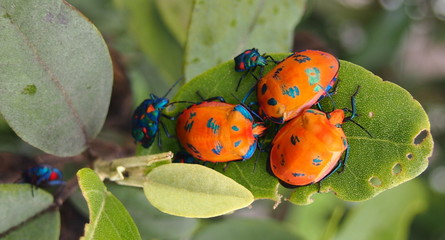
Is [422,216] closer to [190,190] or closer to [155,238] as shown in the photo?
[155,238]

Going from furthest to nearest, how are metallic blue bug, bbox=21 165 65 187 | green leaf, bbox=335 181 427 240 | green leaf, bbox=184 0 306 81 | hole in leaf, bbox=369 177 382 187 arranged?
green leaf, bbox=335 181 427 240 → green leaf, bbox=184 0 306 81 → metallic blue bug, bbox=21 165 65 187 → hole in leaf, bbox=369 177 382 187

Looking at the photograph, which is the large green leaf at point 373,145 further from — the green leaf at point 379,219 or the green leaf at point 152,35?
the green leaf at point 379,219

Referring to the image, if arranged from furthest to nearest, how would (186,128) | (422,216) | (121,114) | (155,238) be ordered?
(422,216) < (121,114) < (155,238) < (186,128)

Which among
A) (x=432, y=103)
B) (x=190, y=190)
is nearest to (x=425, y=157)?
(x=190, y=190)

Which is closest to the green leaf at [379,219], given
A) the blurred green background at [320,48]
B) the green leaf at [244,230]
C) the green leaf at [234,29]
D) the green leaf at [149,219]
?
the blurred green background at [320,48]

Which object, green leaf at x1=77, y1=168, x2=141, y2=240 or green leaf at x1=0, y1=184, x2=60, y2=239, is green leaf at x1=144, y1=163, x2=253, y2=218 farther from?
green leaf at x1=0, y1=184, x2=60, y2=239

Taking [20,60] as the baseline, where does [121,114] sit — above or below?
below

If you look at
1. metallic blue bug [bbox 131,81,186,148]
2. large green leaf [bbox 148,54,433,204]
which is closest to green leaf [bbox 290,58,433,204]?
large green leaf [bbox 148,54,433,204]

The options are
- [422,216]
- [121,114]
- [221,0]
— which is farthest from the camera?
[422,216]
